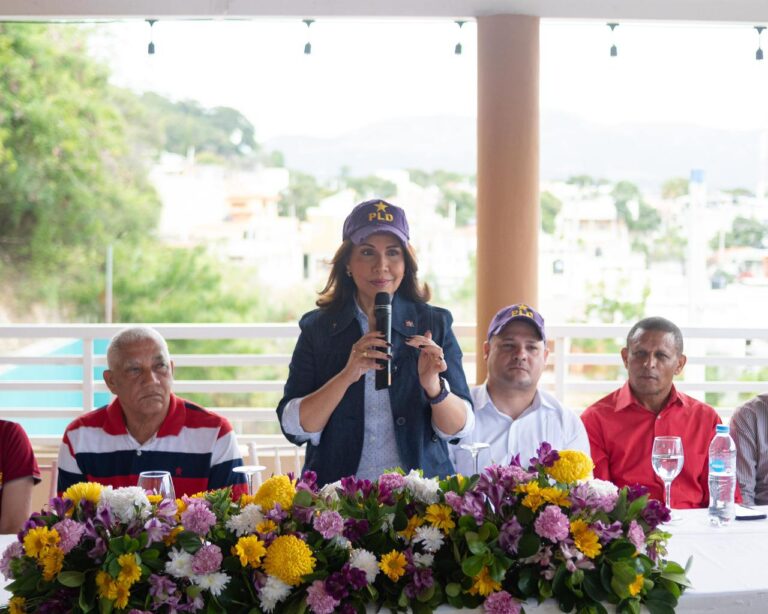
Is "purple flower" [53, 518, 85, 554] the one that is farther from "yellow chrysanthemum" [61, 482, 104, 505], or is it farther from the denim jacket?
the denim jacket

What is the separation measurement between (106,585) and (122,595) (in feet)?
0.11

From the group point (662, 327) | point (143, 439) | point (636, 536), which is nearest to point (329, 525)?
point (636, 536)

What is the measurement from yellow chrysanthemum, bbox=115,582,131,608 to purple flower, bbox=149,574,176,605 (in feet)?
0.13

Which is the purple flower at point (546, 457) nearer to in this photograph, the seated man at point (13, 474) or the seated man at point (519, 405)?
the seated man at point (519, 405)

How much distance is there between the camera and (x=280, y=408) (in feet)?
8.69

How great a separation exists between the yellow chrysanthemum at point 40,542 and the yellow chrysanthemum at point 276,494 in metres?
0.34

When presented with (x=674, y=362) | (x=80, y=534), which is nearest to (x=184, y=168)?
(x=674, y=362)

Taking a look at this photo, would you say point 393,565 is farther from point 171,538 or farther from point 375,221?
point 375,221

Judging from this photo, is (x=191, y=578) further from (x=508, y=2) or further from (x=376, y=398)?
(x=508, y=2)

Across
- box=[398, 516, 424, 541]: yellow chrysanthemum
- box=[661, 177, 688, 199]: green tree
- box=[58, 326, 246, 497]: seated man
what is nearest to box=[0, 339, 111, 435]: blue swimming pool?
box=[58, 326, 246, 497]: seated man

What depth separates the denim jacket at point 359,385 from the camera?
2602 millimetres

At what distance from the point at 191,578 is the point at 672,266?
17307 mm

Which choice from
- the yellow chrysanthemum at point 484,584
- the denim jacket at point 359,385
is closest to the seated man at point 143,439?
the denim jacket at point 359,385

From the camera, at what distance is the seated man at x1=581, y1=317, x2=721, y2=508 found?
3.21 m
